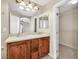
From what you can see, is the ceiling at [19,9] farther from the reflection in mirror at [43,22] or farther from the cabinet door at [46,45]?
the cabinet door at [46,45]

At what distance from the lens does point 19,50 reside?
2016 millimetres

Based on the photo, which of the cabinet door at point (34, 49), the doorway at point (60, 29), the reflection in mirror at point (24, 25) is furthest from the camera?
the reflection in mirror at point (24, 25)

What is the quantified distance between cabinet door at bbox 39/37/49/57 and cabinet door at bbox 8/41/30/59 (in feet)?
1.96

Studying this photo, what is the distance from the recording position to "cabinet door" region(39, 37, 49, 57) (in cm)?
277

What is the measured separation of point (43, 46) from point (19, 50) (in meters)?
1.06

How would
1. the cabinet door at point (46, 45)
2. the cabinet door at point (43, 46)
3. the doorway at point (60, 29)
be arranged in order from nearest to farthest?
1. the doorway at point (60, 29)
2. the cabinet door at point (43, 46)
3. the cabinet door at point (46, 45)

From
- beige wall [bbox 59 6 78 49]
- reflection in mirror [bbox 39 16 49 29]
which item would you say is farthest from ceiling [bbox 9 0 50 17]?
beige wall [bbox 59 6 78 49]

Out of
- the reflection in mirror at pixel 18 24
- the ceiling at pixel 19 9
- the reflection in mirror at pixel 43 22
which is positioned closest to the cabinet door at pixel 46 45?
the reflection in mirror at pixel 43 22

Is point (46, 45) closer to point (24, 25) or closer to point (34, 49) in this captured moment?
point (34, 49)

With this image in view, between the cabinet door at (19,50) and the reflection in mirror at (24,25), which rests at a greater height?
the reflection in mirror at (24,25)

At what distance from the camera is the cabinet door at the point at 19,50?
6.03 ft

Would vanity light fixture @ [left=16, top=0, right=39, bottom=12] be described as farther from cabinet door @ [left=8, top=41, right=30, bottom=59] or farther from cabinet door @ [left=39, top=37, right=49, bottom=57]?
cabinet door @ [left=8, top=41, right=30, bottom=59]

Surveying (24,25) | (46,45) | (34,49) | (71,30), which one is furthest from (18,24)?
(71,30)

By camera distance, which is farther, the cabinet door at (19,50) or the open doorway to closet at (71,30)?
the open doorway to closet at (71,30)
